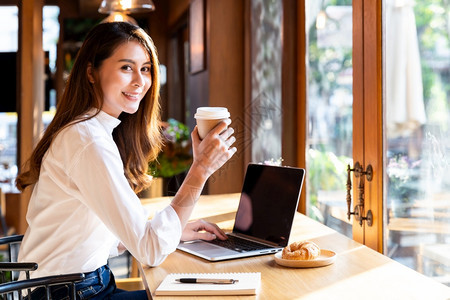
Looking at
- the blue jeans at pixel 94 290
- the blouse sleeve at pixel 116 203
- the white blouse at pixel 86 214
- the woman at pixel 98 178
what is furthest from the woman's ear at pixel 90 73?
the blue jeans at pixel 94 290

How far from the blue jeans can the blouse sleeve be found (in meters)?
0.17

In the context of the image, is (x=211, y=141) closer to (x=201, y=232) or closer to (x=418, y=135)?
(x=201, y=232)

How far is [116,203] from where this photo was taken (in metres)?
1.60

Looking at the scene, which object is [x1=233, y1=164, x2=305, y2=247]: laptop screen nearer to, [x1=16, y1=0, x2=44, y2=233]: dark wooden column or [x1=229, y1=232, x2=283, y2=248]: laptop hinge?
[x1=229, y1=232, x2=283, y2=248]: laptop hinge

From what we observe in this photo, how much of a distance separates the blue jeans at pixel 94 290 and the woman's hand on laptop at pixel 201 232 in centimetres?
28

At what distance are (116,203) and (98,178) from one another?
83mm

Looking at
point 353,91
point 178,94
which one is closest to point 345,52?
point 353,91

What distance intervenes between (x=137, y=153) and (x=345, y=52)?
0.98 metres

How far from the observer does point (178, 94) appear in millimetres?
7105

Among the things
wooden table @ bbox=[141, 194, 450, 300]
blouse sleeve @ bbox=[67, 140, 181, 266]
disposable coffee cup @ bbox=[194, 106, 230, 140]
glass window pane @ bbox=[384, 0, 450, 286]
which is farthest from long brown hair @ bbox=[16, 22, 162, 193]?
glass window pane @ bbox=[384, 0, 450, 286]

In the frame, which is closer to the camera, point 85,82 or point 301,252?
point 301,252

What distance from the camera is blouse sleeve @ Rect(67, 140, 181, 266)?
63.2 inches

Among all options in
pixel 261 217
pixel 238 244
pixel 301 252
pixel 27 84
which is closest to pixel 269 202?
pixel 261 217

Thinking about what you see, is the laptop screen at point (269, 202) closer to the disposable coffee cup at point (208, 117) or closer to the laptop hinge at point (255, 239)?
the laptop hinge at point (255, 239)
